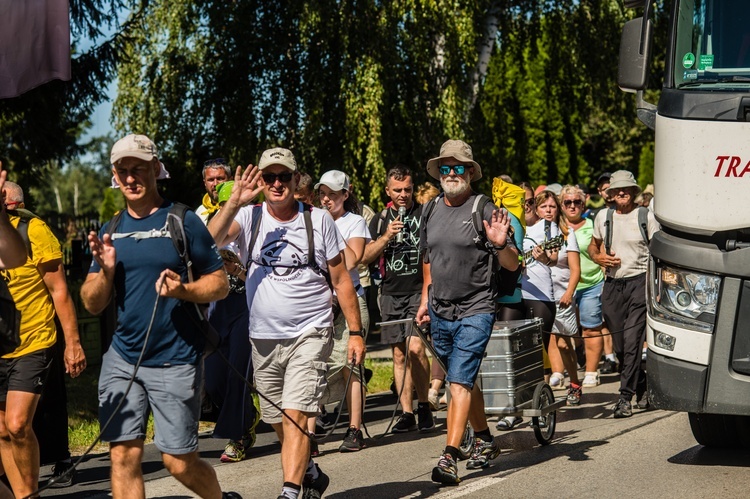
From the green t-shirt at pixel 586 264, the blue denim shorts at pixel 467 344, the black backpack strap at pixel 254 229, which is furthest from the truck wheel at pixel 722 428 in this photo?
the green t-shirt at pixel 586 264

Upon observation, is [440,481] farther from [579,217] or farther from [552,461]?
[579,217]

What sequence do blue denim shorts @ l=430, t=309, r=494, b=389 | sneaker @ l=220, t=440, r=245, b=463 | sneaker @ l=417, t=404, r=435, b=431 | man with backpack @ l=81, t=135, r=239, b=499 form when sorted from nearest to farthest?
man with backpack @ l=81, t=135, r=239, b=499, blue denim shorts @ l=430, t=309, r=494, b=389, sneaker @ l=220, t=440, r=245, b=463, sneaker @ l=417, t=404, r=435, b=431

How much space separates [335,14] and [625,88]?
33.1 ft

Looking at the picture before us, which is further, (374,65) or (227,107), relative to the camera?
(227,107)

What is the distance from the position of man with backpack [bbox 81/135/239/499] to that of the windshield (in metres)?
3.52

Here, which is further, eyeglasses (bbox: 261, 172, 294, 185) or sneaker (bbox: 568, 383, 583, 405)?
sneaker (bbox: 568, 383, 583, 405)

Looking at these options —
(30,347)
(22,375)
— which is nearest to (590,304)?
(30,347)

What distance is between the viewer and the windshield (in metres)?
7.27

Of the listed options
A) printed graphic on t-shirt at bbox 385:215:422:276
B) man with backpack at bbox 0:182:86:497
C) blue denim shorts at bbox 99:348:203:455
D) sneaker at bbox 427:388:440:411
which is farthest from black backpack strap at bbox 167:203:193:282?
sneaker at bbox 427:388:440:411

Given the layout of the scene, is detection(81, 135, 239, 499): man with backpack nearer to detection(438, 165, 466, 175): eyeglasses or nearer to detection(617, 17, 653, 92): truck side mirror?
detection(438, 165, 466, 175): eyeglasses

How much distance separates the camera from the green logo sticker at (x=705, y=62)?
7.37m

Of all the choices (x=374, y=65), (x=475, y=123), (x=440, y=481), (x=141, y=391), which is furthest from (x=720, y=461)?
(x=475, y=123)

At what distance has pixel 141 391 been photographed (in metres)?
5.47

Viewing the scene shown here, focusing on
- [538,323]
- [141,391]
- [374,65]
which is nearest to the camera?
[141,391]
